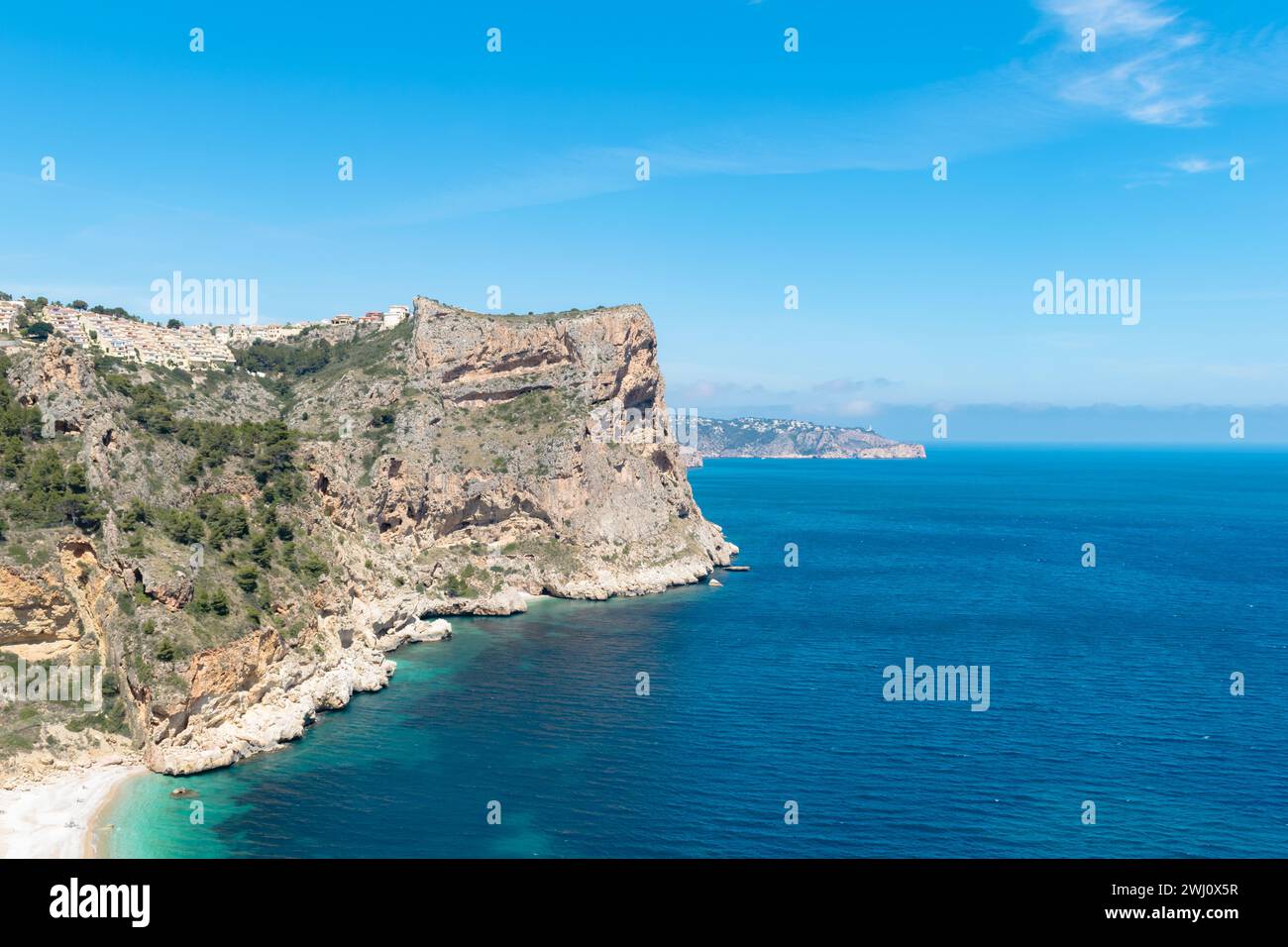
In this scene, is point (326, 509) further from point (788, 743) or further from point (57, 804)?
point (788, 743)

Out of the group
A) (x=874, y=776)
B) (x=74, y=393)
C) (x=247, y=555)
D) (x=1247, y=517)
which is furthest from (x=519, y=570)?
(x=1247, y=517)

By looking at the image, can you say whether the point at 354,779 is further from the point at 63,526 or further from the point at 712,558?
the point at 712,558

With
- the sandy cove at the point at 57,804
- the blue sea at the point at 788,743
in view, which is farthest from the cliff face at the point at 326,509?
the blue sea at the point at 788,743

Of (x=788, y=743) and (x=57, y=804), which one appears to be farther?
(x=788, y=743)

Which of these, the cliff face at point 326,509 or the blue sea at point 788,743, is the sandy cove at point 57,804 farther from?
the cliff face at point 326,509

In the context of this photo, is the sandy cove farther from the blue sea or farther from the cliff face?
the cliff face

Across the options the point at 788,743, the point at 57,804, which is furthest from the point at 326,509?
the point at 788,743

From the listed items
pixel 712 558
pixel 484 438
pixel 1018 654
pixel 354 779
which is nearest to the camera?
pixel 354 779
